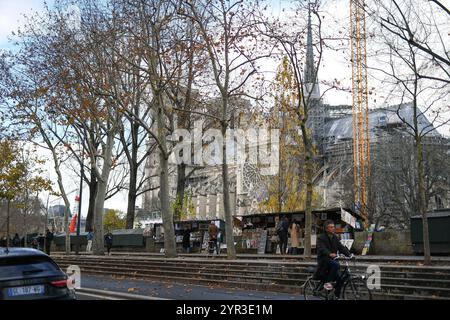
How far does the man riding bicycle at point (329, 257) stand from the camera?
10547 mm

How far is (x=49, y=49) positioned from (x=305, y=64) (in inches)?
502

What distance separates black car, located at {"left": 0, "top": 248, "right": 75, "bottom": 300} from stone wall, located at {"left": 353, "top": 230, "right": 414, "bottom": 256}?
18.5 meters

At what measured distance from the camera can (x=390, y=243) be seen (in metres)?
24.5

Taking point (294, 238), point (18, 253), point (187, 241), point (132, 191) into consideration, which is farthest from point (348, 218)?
point (132, 191)

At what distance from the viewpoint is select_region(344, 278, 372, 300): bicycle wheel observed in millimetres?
10602

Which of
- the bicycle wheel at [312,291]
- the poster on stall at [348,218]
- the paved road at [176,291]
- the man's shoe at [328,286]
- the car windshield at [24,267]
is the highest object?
the poster on stall at [348,218]

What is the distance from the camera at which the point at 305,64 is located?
946 inches

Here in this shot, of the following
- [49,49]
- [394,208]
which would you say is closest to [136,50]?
[49,49]

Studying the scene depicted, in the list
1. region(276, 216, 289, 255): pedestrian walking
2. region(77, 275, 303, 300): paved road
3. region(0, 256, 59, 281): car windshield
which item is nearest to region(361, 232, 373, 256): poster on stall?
region(276, 216, 289, 255): pedestrian walking

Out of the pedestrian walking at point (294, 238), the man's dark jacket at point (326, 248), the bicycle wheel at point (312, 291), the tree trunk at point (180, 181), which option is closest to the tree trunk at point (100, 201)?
the tree trunk at point (180, 181)

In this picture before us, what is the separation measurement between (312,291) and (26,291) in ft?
18.7

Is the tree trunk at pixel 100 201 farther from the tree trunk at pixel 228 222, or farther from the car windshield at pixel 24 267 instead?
the car windshield at pixel 24 267

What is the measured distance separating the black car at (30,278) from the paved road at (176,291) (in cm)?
547
